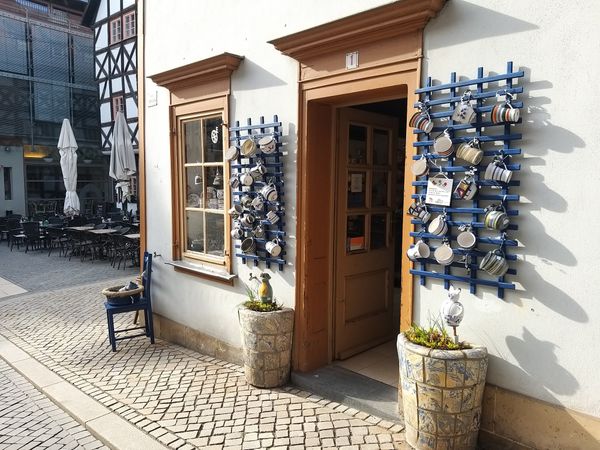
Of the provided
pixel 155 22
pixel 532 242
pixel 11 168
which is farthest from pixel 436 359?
pixel 11 168

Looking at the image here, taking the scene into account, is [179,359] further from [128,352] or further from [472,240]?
[472,240]

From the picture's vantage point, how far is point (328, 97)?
3.87 m

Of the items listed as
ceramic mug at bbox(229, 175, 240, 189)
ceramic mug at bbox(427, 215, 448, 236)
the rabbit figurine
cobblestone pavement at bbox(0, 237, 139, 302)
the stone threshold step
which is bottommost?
cobblestone pavement at bbox(0, 237, 139, 302)

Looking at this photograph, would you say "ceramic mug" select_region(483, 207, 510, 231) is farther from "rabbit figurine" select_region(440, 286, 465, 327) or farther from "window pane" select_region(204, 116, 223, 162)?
"window pane" select_region(204, 116, 223, 162)

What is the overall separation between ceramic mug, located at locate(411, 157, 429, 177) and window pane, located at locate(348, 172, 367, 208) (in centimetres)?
132

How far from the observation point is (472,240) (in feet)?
9.76

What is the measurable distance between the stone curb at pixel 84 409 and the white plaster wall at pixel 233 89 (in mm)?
1369

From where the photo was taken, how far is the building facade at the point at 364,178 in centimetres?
271

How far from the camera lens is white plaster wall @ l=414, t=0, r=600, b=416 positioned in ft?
8.59

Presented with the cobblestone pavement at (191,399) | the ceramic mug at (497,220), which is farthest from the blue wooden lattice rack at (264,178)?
the ceramic mug at (497,220)

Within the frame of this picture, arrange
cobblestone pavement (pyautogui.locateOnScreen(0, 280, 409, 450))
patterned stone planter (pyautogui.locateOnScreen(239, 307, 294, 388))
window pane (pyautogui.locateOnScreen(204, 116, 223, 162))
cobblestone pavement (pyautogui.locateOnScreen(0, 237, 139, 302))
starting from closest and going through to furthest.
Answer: cobblestone pavement (pyautogui.locateOnScreen(0, 280, 409, 450)) < patterned stone planter (pyautogui.locateOnScreen(239, 307, 294, 388)) < window pane (pyautogui.locateOnScreen(204, 116, 223, 162)) < cobblestone pavement (pyautogui.locateOnScreen(0, 237, 139, 302))

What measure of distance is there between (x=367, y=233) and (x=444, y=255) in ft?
5.52

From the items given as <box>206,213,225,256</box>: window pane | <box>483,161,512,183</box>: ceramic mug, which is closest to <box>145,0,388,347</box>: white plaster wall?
<box>206,213,225,256</box>: window pane

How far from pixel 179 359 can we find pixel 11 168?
17.8 metres
